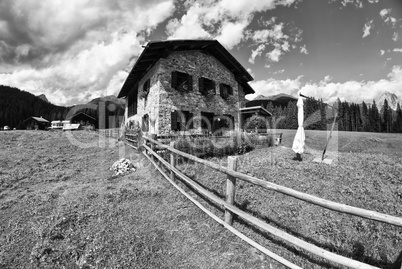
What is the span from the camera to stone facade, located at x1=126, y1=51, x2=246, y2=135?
13773mm

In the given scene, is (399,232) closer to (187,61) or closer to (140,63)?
(187,61)

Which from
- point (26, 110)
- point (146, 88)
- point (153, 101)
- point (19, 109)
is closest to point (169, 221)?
point (153, 101)

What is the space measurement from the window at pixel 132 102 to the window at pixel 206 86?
875 centimetres

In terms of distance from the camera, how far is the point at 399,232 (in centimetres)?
390

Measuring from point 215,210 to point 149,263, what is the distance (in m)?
1.99

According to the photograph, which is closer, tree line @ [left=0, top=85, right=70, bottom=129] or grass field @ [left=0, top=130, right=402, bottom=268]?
grass field @ [left=0, top=130, right=402, bottom=268]

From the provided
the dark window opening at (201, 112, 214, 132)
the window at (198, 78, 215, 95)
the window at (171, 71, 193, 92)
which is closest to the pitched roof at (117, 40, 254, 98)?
the window at (171, 71, 193, 92)

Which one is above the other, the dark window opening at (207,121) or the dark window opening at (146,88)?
the dark window opening at (146,88)

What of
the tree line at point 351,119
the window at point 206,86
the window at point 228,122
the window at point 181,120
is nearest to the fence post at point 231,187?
the window at point 181,120

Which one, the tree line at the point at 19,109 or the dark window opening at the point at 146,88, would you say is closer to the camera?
the dark window opening at the point at 146,88

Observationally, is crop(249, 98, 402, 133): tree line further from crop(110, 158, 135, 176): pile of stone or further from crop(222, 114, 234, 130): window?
crop(110, 158, 135, 176): pile of stone

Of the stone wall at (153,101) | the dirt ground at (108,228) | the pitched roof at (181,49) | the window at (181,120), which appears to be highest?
the pitched roof at (181,49)

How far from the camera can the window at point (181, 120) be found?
14.2 m

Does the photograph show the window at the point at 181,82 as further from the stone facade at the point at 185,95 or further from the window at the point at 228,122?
the window at the point at 228,122
